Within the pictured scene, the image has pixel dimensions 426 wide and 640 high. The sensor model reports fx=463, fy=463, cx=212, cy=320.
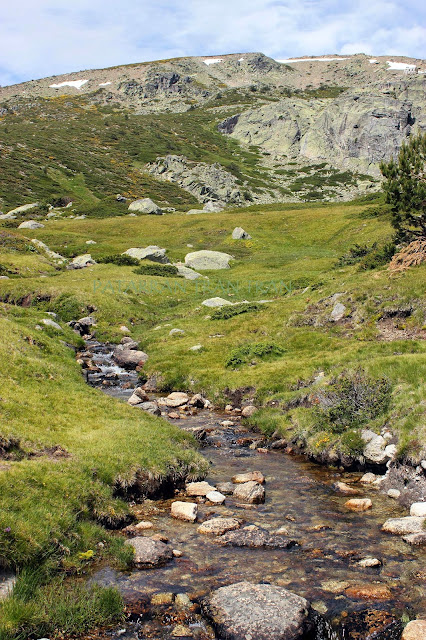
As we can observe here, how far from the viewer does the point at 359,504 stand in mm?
12930

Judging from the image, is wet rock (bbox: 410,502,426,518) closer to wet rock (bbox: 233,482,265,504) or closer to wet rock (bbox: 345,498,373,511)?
wet rock (bbox: 345,498,373,511)

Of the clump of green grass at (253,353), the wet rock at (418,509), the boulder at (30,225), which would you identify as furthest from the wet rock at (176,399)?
the boulder at (30,225)

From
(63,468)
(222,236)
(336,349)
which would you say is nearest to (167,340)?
(336,349)

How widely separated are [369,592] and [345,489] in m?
5.25

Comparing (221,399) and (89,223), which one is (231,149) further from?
(221,399)

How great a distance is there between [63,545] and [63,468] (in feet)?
8.14

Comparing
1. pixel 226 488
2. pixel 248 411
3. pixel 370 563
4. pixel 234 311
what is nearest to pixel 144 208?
pixel 234 311

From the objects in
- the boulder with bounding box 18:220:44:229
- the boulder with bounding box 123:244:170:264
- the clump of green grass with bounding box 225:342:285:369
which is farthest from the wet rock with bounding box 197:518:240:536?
the boulder with bounding box 18:220:44:229

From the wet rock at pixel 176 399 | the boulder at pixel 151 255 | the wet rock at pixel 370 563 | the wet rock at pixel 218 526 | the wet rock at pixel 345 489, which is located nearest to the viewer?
the wet rock at pixel 370 563

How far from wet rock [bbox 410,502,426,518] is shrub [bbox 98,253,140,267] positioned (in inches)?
2039

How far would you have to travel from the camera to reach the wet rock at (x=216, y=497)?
13.4 metres

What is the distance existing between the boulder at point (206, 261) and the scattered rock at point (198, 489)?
5165cm

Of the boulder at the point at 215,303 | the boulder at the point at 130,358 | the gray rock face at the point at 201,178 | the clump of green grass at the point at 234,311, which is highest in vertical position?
the gray rock face at the point at 201,178

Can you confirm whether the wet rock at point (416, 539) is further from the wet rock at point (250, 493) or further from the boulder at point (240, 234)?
the boulder at point (240, 234)
